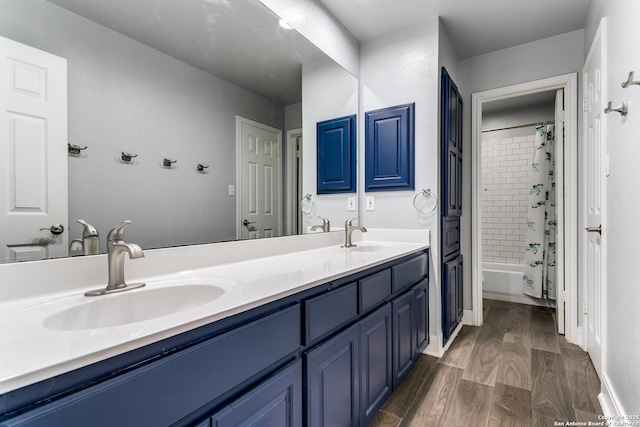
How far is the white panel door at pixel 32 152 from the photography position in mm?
880

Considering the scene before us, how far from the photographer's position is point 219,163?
57.3 inches

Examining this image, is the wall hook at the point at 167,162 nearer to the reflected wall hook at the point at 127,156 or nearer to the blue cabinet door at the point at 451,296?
the reflected wall hook at the point at 127,156

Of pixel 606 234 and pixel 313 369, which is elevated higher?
pixel 606 234

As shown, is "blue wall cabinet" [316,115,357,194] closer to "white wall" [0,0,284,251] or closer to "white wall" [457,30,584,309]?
"white wall" [0,0,284,251]

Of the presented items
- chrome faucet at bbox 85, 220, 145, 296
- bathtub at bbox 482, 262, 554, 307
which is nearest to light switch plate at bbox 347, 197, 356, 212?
chrome faucet at bbox 85, 220, 145, 296

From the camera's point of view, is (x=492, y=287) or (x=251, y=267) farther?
(x=492, y=287)


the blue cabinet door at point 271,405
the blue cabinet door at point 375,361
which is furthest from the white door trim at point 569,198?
the blue cabinet door at point 271,405

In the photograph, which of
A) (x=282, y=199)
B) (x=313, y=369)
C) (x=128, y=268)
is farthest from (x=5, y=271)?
(x=282, y=199)

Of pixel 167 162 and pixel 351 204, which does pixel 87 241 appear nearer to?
pixel 167 162

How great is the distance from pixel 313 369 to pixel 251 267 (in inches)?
20.8

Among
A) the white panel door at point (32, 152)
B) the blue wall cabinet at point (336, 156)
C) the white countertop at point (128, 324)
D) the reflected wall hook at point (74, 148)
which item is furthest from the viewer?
the blue wall cabinet at point (336, 156)

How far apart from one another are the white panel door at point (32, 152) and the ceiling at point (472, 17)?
1.74 metres

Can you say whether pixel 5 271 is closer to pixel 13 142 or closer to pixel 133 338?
pixel 13 142

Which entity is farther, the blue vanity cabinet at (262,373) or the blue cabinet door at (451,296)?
the blue cabinet door at (451,296)
